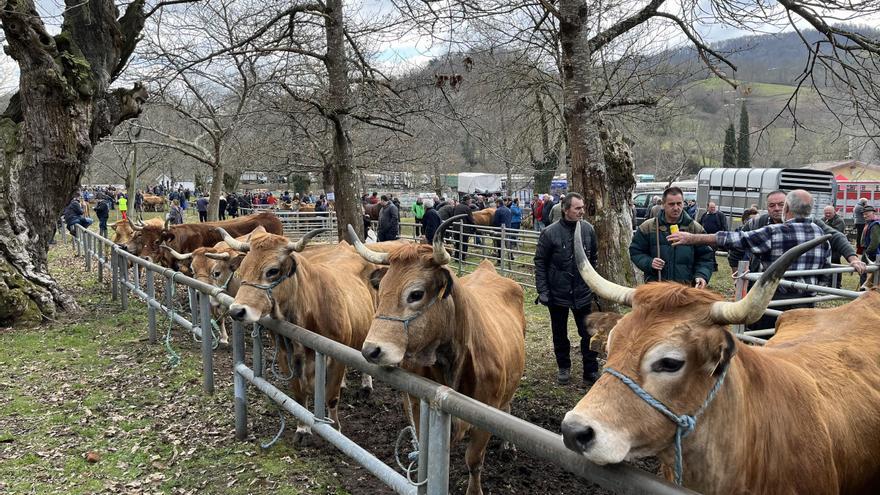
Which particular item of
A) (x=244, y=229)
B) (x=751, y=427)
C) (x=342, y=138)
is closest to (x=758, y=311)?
(x=751, y=427)

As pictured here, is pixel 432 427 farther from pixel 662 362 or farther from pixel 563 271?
pixel 563 271

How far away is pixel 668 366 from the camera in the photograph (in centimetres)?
215

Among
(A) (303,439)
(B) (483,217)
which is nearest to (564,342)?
(A) (303,439)

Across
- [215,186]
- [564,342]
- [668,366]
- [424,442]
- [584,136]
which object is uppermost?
[584,136]

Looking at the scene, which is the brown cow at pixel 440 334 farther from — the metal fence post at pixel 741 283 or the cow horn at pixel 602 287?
the metal fence post at pixel 741 283

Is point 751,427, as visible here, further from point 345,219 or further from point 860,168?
point 860,168

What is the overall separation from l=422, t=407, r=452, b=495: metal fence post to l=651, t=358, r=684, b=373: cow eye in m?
0.91

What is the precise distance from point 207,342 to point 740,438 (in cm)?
492

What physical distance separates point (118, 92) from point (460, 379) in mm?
9272

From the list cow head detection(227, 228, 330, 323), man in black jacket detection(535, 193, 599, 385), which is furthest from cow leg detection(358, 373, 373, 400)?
man in black jacket detection(535, 193, 599, 385)

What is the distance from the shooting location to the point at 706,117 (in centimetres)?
6125

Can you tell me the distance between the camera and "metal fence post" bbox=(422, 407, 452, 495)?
2.52 metres

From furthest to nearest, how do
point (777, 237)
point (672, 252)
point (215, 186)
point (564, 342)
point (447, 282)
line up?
point (215, 186)
point (564, 342)
point (672, 252)
point (777, 237)
point (447, 282)

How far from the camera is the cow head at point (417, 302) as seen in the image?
3.49 m
